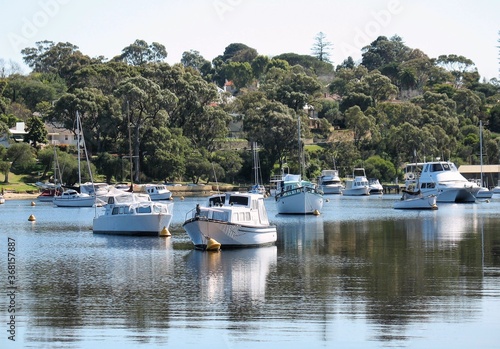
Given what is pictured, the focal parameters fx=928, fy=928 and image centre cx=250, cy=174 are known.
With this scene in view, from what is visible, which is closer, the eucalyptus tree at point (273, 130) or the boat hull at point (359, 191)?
the boat hull at point (359, 191)

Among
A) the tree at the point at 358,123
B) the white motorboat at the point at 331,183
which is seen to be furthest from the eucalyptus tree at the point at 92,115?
the tree at the point at 358,123

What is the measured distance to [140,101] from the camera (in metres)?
132

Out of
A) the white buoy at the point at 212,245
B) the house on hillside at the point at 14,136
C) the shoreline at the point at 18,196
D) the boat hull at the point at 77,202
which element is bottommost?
the white buoy at the point at 212,245

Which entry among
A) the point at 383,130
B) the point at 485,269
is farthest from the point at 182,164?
the point at 485,269

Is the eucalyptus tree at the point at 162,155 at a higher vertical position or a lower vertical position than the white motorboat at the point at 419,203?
higher

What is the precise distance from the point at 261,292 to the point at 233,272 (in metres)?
5.80

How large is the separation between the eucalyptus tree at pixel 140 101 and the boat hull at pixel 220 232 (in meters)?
A: 81.7

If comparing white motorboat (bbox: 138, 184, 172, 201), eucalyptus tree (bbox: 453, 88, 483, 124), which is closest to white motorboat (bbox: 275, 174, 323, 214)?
white motorboat (bbox: 138, 184, 172, 201)

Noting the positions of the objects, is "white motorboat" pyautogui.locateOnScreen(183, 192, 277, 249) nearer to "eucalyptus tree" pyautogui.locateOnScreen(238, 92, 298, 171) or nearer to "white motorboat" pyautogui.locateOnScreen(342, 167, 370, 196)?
"white motorboat" pyautogui.locateOnScreen(342, 167, 370, 196)

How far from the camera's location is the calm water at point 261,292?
2578 centimetres

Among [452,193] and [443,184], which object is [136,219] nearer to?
[443,184]

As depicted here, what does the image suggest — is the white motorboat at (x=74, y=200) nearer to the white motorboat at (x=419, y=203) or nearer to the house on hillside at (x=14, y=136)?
Result: the house on hillside at (x=14, y=136)

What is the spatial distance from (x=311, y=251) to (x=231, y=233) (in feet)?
15.9

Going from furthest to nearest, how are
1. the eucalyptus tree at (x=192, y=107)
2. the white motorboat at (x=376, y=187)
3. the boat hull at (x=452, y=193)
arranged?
the eucalyptus tree at (x=192, y=107) < the white motorboat at (x=376, y=187) < the boat hull at (x=452, y=193)
